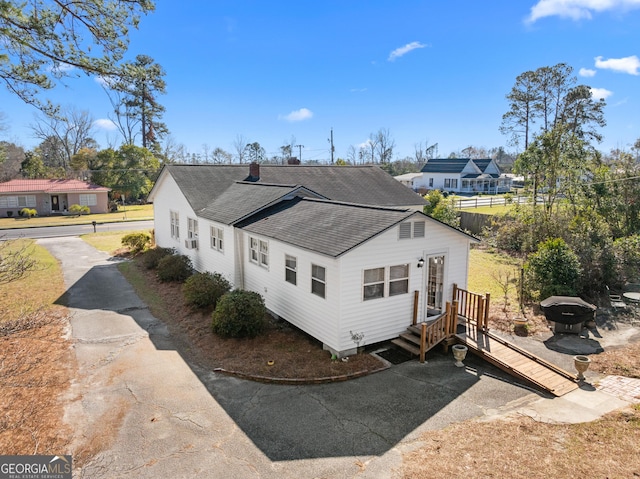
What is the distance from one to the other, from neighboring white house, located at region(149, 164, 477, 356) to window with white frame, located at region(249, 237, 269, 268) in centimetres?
4

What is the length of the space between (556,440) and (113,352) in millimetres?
10657

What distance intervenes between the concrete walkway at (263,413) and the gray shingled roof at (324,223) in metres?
3.41

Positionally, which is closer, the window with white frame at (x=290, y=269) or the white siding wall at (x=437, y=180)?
the window with white frame at (x=290, y=269)

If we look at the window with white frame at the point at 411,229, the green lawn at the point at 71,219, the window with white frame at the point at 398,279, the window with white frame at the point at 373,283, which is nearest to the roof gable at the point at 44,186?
the green lawn at the point at 71,219

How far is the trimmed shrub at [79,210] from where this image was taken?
43469 mm

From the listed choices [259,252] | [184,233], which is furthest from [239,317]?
[184,233]

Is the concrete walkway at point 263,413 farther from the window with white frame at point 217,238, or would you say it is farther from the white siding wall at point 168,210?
the white siding wall at point 168,210

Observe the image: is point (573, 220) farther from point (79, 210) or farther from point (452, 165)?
point (452, 165)

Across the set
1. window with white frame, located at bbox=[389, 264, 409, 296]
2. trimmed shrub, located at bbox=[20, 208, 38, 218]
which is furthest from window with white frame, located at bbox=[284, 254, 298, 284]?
trimmed shrub, located at bbox=[20, 208, 38, 218]

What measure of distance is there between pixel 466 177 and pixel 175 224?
182ft

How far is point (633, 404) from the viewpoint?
8156mm

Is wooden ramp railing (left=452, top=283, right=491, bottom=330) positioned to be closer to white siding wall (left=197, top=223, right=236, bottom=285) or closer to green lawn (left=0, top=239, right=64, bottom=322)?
white siding wall (left=197, top=223, right=236, bottom=285)

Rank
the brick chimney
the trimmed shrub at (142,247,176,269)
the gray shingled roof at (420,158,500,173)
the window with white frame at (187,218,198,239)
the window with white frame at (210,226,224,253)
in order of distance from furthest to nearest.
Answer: the gray shingled roof at (420,158,500,173) < the brick chimney < the trimmed shrub at (142,247,176,269) < the window with white frame at (187,218,198,239) < the window with white frame at (210,226,224,253)

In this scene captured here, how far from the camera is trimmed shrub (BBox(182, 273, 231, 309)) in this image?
1416 centimetres
